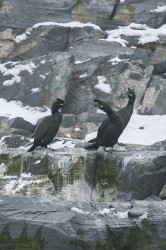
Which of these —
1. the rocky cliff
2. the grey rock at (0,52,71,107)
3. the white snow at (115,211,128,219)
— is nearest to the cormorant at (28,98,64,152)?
the rocky cliff

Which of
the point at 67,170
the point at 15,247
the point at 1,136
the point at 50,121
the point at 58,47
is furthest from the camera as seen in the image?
the point at 58,47

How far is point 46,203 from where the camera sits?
1212 centimetres

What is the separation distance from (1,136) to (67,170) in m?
4.56

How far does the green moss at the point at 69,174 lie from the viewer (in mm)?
15605

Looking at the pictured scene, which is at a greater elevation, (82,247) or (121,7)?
(82,247)

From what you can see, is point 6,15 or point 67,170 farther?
point 6,15

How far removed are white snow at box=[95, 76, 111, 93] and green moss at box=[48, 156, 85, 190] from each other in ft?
24.0

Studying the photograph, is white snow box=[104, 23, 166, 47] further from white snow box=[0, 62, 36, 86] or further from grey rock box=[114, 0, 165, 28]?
white snow box=[0, 62, 36, 86]

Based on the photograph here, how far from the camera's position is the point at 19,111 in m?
22.5

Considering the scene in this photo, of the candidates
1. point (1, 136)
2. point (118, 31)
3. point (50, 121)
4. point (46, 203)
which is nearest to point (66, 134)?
point (1, 136)

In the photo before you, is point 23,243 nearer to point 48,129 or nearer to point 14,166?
point 14,166

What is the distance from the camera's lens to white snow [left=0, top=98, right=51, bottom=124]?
21828 mm

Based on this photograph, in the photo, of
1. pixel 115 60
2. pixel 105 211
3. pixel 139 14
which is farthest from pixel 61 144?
pixel 139 14

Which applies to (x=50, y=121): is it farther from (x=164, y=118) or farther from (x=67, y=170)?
(x=164, y=118)
